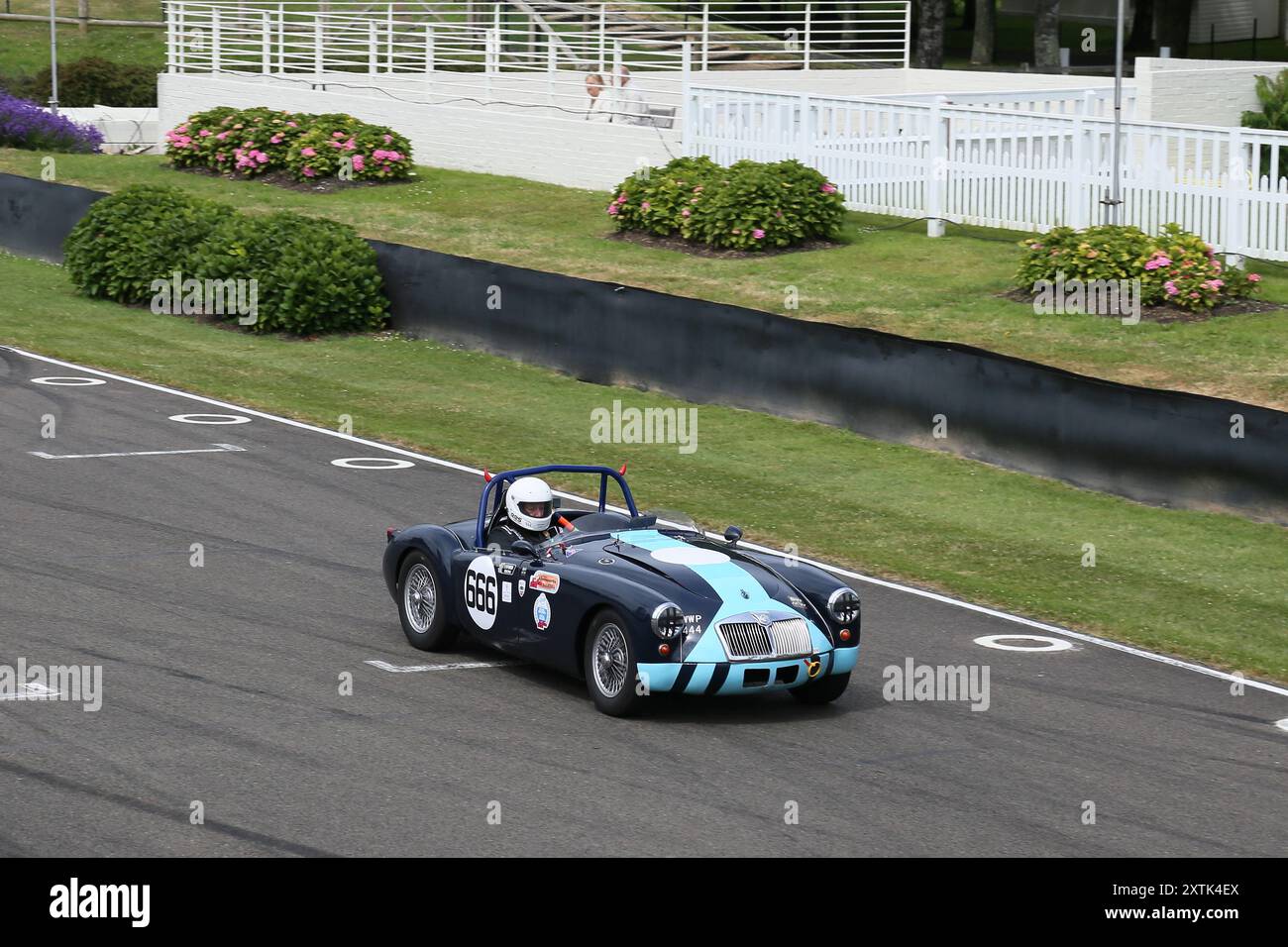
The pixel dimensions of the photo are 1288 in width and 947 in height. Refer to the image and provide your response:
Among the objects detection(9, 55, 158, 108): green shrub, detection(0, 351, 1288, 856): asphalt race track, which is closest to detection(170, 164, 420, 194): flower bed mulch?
detection(0, 351, 1288, 856): asphalt race track

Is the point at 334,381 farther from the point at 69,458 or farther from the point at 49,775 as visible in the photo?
the point at 49,775

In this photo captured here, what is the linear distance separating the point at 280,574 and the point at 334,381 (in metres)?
8.95

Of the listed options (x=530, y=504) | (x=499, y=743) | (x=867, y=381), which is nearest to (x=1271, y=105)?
(x=867, y=381)

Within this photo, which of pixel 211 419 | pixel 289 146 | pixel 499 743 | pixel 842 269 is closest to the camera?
pixel 499 743

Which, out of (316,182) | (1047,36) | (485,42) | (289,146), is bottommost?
(316,182)

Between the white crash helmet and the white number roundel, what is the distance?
383 mm

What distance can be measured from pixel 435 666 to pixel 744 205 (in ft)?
54.1

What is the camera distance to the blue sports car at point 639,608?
10.9 m

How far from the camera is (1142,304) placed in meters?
22.4

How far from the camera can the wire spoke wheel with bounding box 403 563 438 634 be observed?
1261cm

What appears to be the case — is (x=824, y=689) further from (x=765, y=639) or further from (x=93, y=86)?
(x=93, y=86)

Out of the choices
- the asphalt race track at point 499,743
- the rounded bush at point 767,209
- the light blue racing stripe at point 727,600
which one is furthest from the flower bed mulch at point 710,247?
the light blue racing stripe at point 727,600

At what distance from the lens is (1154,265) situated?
882 inches

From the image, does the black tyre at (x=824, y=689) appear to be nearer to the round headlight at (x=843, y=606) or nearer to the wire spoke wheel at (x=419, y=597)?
the round headlight at (x=843, y=606)
